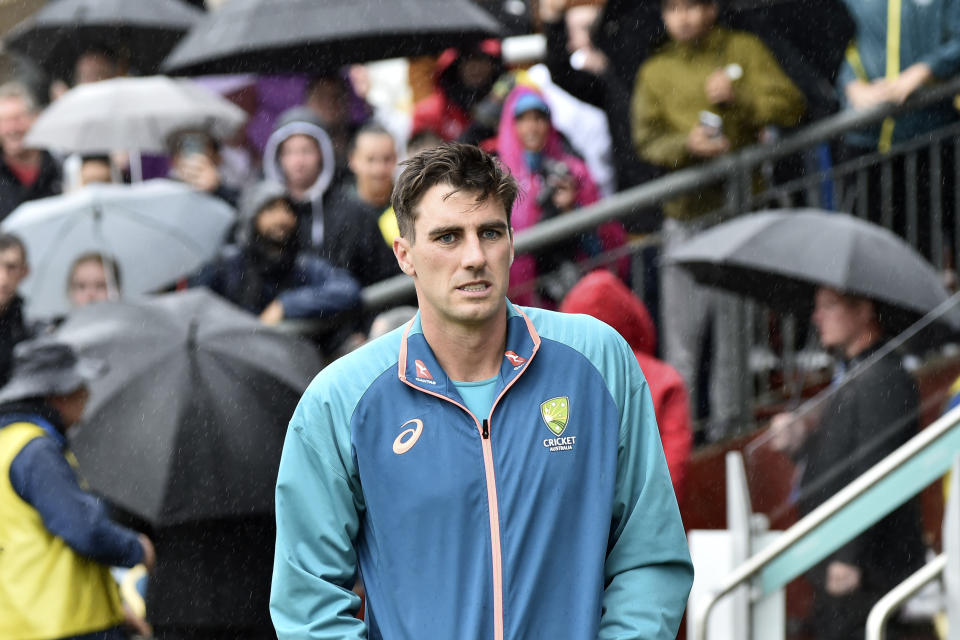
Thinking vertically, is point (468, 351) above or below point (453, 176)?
below

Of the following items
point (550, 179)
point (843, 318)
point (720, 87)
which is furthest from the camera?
point (550, 179)

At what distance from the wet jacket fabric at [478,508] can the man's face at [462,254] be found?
0.45 ft

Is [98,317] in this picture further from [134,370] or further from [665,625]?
[665,625]

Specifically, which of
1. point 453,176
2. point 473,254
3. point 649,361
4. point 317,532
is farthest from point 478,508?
point 649,361

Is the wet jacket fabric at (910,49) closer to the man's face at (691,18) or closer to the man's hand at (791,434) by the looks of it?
the man's face at (691,18)

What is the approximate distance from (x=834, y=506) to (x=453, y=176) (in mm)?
2858

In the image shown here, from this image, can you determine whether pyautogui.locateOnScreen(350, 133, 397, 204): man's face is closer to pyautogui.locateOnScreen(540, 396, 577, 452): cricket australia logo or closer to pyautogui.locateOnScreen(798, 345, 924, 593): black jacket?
pyautogui.locateOnScreen(798, 345, 924, 593): black jacket

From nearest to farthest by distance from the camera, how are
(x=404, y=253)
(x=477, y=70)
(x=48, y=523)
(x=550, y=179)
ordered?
(x=404, y=253) < (x=48, y=523) < (x=550, y=179) < (x=477, y=70)

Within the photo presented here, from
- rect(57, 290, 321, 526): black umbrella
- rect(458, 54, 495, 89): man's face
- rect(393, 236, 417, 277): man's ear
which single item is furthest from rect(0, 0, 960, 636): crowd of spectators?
rect(393, 236, 417, 277): man's ear

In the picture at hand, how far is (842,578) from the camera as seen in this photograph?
613 cm

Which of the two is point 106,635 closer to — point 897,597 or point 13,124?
point 897,597

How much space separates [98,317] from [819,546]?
3100 mm

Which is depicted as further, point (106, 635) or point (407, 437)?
point (106, 635)

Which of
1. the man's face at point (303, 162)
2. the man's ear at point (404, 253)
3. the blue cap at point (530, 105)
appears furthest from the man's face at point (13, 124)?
the man's ear at point (404, 253)
